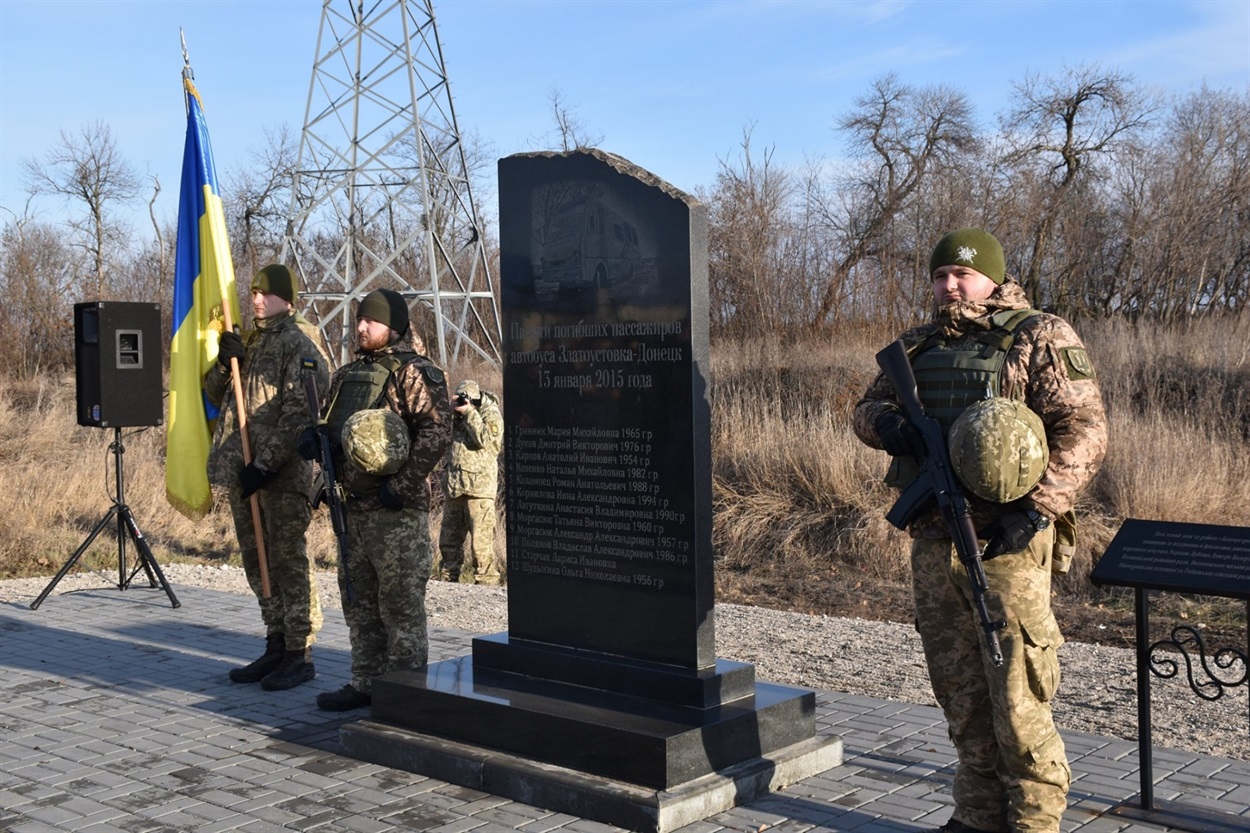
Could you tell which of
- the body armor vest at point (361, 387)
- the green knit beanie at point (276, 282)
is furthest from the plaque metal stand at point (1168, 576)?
the green knit beanie at point (276, 282)

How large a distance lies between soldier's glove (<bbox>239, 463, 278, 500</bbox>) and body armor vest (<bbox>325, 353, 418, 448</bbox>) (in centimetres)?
69

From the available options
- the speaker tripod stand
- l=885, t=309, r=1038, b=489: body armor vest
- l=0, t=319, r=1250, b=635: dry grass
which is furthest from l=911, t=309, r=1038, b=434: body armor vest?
the speaker tripod stand

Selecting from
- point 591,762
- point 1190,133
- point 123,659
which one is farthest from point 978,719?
point 1190,133

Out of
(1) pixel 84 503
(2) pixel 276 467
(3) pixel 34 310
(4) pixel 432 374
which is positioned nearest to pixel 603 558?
(4) pixel 432 374

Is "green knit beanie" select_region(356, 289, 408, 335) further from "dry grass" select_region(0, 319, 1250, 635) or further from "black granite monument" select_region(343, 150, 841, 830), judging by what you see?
"dry grass" select_region(0, 319, 1250, 635)

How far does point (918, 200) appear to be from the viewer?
20.0 metres

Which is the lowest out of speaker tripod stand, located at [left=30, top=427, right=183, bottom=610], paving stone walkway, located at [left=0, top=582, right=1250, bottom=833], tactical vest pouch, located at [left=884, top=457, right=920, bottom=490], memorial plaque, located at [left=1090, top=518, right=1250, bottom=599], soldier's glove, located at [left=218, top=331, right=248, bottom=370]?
paving stone walkway, located at [left=0, top=582, right=1250, bottom=833]

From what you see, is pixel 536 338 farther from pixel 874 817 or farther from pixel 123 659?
pixel 123 659

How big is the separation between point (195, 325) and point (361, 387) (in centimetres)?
201

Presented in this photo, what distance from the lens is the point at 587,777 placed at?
16.8 feet

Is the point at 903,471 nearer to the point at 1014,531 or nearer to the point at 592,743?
the point at 1014,531

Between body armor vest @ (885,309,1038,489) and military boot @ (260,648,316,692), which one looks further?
military boot @ (260,648,316,692)

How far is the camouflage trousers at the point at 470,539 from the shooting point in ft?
41.0

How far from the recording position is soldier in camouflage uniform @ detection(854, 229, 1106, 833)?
4.28m
